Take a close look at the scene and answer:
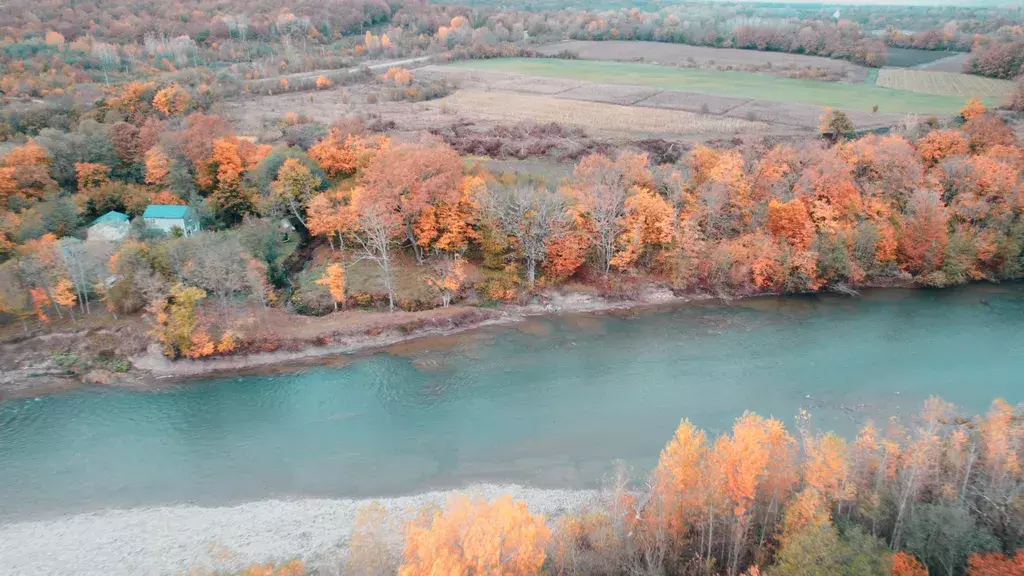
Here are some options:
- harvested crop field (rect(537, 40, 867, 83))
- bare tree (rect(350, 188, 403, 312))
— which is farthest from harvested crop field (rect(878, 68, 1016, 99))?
bare tree (rect(350, 188, 403, 312))

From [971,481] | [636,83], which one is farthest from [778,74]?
[971,481]

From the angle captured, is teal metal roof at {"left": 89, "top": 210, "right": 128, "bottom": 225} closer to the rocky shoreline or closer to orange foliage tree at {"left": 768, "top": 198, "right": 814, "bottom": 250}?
the rocky shoreline

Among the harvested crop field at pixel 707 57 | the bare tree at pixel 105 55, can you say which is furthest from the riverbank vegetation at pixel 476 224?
the harvested crop field at pixel 707 57

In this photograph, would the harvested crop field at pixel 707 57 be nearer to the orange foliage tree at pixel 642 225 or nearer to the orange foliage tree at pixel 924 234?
the orange foliage tree at pixel 924 234

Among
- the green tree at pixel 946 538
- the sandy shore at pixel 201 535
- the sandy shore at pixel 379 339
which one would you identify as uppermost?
the green tree at pixel 946 538

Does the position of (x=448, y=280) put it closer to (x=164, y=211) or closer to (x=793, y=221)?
(x=164, y=211)

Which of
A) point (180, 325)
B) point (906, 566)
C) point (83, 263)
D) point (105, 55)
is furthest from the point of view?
point (105, 55)

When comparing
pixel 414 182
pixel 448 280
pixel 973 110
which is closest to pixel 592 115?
pixel 973 110
